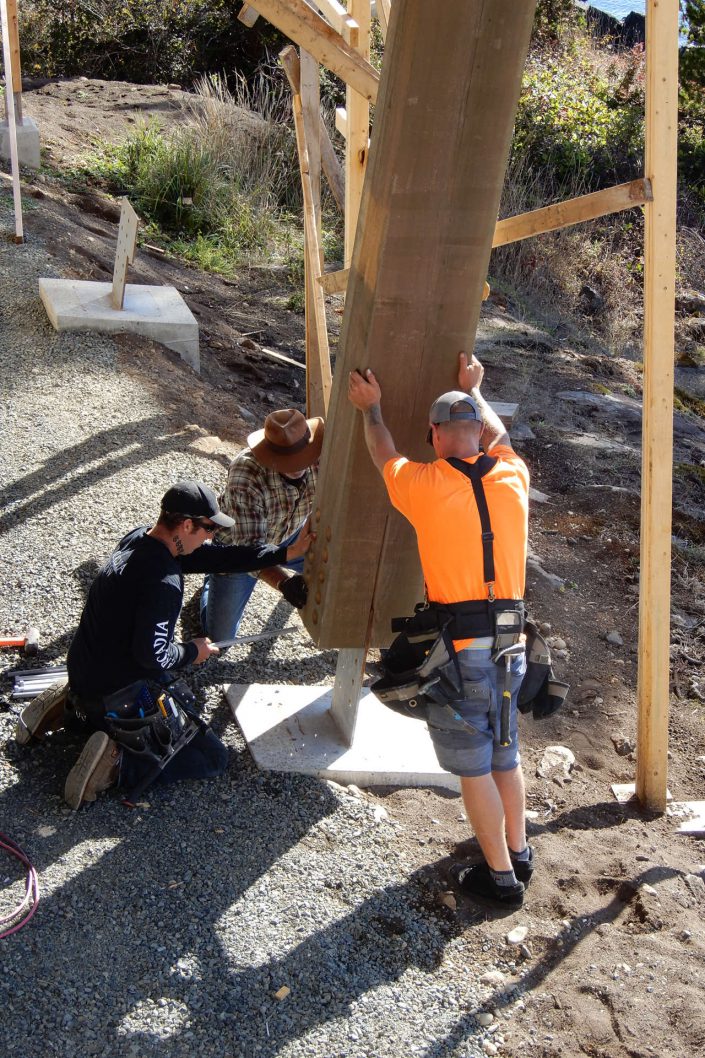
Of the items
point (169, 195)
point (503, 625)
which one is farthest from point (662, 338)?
point (169, 195)

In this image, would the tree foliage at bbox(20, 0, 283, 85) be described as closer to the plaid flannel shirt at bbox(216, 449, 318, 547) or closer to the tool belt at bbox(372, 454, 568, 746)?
the plaid flannel shirt at bbox(216, 449, 318, 547)

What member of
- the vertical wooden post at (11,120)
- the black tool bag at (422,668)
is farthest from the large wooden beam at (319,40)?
the vertical wooden post at (11,120)

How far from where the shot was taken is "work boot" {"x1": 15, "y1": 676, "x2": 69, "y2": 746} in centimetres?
395

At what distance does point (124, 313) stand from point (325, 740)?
4769mm

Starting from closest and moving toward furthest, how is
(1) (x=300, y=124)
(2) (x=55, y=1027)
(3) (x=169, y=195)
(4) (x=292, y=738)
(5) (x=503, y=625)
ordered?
(2) (x=55, y=1027) → (5) (x=503, y=625) → (4) (x=292, y=738) → (1) (x=300, y=124) → (3) (x=169, y=195)

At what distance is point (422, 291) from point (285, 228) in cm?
932

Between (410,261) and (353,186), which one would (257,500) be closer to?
(353,186)

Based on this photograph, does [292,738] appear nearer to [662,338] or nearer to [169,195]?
[662,338]

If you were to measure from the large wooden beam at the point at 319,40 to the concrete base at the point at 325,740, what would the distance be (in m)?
2.76

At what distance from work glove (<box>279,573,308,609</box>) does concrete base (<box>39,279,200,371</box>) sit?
4275 mm

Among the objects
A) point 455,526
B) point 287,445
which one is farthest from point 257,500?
point 455,526

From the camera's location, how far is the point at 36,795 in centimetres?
379

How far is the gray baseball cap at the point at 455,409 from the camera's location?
3406mm

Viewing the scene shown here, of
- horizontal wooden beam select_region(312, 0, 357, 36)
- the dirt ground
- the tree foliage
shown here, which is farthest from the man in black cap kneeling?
the tree foliage
